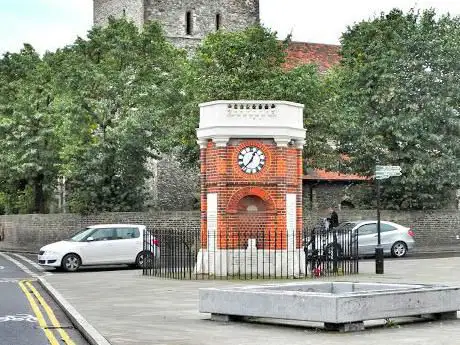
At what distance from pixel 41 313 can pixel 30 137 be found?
108ft

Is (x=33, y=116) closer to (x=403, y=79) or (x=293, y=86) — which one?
(x=293, y=86)

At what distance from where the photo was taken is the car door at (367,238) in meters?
35.9

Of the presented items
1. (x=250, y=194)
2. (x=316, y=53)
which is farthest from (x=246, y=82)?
(x=316, y=53)

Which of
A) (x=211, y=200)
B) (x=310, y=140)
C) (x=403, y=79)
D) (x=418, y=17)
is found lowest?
(x=211, y=200)

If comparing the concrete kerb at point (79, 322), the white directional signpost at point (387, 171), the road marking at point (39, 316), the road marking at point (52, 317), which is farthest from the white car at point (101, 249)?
the concrete kerb at point (79, 322)

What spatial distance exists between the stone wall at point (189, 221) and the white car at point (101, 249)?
10290 millimetres

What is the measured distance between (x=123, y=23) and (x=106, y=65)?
4.17m

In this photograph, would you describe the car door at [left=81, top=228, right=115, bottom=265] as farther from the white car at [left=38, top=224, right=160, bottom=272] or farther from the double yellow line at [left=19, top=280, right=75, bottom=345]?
the double yellow line at [left=19, top=280, right=75, bottom=345]

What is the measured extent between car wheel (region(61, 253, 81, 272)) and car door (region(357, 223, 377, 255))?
11.2 m

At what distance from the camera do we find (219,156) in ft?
85.6

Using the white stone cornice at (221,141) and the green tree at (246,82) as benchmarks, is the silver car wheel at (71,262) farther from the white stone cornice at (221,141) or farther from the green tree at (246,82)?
the green tree at (246,82)

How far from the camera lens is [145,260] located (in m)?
28.9

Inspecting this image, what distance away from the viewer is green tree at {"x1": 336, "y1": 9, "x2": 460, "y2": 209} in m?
42.7

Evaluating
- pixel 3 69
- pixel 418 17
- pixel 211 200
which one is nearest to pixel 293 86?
pixel 418 17
